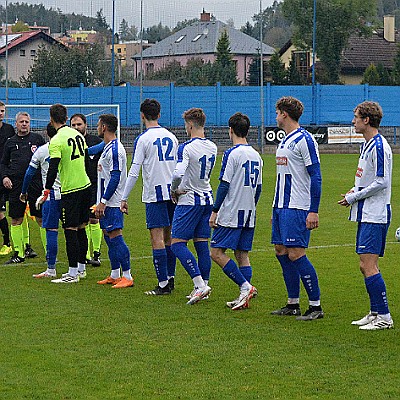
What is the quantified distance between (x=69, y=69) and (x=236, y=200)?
3499 centimetres

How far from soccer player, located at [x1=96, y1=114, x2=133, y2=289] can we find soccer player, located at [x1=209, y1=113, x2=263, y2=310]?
5.49ft

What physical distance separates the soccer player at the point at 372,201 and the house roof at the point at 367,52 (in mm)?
47474

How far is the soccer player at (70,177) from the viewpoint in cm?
1017

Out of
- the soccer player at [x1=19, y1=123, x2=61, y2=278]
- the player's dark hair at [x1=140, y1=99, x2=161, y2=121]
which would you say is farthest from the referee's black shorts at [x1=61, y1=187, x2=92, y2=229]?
the player's dark hair at [x1=140, y1=99, x2=161, y2=121]

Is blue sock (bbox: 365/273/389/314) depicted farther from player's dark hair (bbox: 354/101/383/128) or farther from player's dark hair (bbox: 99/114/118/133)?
player's dark hair (bbox: 99/114/118/133)

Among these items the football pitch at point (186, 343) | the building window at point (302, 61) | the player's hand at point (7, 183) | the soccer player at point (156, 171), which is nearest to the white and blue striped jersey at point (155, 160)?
the soccer player at point (156, 171)

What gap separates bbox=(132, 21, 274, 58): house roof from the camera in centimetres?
5091

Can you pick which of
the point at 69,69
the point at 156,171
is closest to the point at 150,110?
the point at 156,171

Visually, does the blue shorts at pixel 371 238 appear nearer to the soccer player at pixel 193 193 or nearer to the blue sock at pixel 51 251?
the soccer player at pixel 193 193

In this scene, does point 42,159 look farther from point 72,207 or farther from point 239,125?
point 239,125

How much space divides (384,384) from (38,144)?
765 centimetres

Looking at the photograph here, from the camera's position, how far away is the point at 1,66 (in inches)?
1660

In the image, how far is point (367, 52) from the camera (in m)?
60.6

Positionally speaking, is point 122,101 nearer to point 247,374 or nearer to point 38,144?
point 38,144
